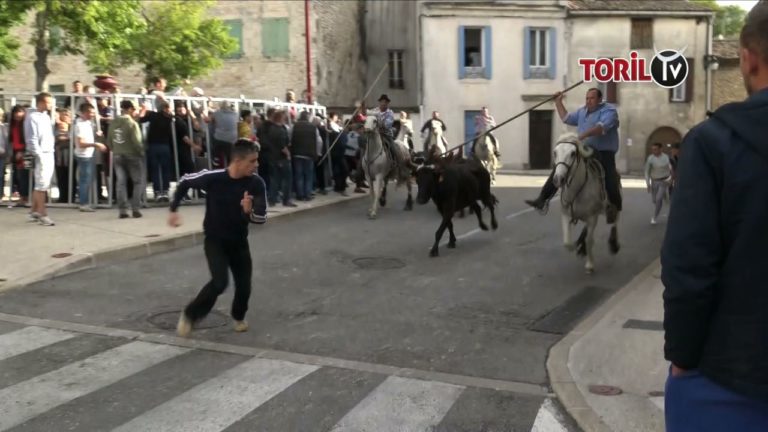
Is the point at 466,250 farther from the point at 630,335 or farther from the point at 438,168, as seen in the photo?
the point at 630,335

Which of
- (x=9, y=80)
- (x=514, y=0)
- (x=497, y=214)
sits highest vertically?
(x=514, y=0)

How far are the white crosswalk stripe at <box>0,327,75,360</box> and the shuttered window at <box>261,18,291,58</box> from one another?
26.7m

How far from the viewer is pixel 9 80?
34562mm

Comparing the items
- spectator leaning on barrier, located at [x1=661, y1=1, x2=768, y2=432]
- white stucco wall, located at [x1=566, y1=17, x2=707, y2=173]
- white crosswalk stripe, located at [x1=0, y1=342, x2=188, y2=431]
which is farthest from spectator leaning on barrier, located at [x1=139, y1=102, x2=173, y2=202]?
white stucco wall, located at [x1=566, y1=17, x2=707, y2=173]

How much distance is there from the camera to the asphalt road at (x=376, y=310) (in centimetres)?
551

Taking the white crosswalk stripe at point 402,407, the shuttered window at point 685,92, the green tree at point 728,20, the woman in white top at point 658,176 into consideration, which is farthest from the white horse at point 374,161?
the green tree at point 728,20

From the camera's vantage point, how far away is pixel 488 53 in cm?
3544

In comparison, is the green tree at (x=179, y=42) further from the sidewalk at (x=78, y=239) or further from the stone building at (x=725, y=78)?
the stone building at (x=725, y=78)

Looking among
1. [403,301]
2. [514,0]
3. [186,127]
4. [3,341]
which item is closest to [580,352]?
[403,301]

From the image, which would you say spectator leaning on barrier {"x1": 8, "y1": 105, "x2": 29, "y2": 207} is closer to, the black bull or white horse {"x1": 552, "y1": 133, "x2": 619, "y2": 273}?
the black bull

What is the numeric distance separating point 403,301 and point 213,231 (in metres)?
2.51

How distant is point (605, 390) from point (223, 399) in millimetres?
2649

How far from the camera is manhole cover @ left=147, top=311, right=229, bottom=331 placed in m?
7.37

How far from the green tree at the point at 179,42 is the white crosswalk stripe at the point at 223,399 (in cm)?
2419
